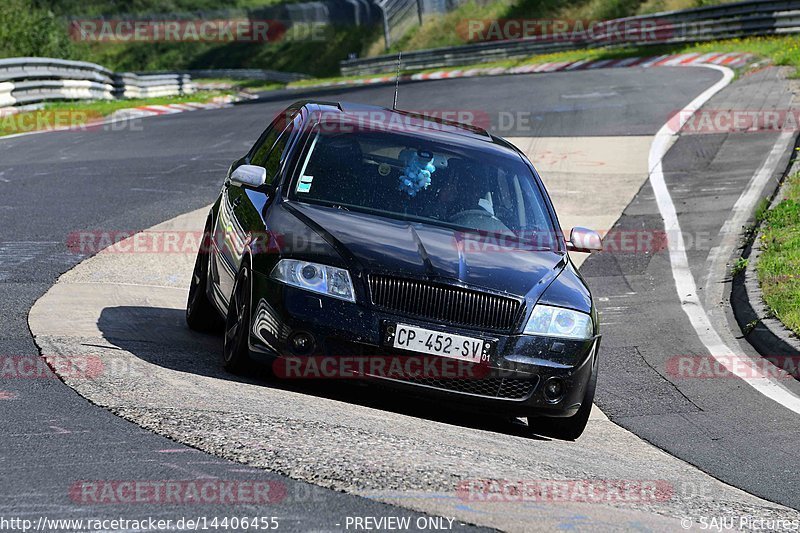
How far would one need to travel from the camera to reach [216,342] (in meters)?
7.97

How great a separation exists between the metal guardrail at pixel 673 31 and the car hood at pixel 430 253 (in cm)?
2854

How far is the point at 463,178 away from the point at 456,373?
173 centimetres

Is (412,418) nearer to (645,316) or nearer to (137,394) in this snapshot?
(137,394)

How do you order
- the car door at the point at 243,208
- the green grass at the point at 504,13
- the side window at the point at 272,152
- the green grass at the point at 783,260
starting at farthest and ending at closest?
the green grass at the point at 504,13, the green grass at the point at 783,260, the side window at the point at 272,152, the car door at the point at 243,208

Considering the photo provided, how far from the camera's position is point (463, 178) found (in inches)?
299

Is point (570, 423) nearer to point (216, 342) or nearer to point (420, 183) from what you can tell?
point (420, 183)

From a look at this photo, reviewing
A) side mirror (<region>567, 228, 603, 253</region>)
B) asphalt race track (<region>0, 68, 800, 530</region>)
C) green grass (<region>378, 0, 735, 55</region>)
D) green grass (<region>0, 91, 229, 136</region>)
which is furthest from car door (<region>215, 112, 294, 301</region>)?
green grass (<region>378, 0, 735, 55</region>)

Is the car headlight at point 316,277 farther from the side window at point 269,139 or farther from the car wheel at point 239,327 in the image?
the side window at point 269,139

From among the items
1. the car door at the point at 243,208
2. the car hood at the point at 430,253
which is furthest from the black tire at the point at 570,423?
the car door at the point at 243,208

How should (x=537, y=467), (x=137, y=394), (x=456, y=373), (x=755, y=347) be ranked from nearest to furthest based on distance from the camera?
(x=537, y=467), (x=137, y=394), (x=456, y=373), (x=755, y=347)

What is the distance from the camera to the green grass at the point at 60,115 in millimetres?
22281

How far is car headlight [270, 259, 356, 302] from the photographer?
246 inches

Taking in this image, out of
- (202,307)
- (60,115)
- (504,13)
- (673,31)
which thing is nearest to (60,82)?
(60,115)

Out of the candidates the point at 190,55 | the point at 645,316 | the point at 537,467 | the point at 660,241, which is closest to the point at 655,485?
the point at 537,467
